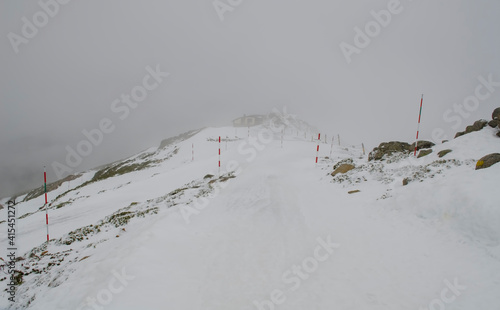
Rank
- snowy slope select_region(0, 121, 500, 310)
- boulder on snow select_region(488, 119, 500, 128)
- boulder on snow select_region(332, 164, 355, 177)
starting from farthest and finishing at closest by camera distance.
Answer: boulder on snow select_region(332, 164, 355, 177)
boulder on snow select_region(488, 119, 500, 128)
snowy slope select_region(0, 121, 500, 310)

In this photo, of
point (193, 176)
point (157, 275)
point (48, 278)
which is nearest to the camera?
point (157, 275)

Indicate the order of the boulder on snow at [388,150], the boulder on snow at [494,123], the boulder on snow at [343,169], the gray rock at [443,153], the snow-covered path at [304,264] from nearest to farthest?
1. the snow-covered path at [304,264]
2. the gray rock at [443,153]
3. the boulder on snow at [494,123]
4. the boulder on snow at [343,169]
5. the boulder on snow at [388,150]

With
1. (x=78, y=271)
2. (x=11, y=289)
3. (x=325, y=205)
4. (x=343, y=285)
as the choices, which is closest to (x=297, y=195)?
(x=325, y=205)

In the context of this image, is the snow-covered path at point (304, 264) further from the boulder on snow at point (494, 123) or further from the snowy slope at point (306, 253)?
the boulder on snow at point (494, 123)

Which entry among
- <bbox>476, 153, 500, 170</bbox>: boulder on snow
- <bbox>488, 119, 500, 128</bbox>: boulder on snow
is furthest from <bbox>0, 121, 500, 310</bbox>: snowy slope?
<bbox>488, 119, 500, 128</bbox>: boulder on snow

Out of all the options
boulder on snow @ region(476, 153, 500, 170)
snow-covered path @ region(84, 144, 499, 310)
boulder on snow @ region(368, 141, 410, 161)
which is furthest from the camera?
boulder on snow @ region(368, 141, 410, 161)

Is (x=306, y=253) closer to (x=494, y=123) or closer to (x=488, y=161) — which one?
(x=488, y=161)

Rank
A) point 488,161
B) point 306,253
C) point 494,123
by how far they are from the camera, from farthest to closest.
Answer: point 494,123 → point 488,161 → point 306,253

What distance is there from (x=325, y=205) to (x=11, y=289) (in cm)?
1344

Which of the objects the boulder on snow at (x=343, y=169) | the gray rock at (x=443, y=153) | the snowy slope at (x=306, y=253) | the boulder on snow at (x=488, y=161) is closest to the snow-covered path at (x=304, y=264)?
the snowy slope at (x=306, y=253)

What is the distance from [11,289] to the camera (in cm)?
864

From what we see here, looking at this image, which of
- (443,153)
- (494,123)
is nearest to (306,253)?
(443,153)

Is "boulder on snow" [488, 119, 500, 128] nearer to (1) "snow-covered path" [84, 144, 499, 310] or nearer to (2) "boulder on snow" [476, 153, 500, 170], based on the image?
(2) "boulder on snow" [476, 153, 500, 170]

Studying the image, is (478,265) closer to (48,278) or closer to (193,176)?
(48,278)
